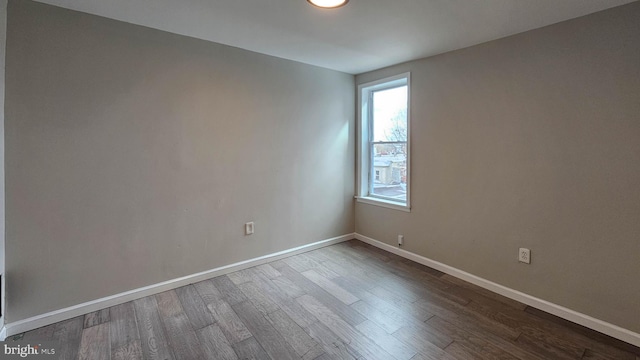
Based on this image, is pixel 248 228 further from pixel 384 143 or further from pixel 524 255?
pixel 524 255

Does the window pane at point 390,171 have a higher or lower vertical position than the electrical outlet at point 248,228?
higher

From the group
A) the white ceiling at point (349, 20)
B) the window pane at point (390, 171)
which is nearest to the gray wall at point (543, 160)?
the white ceiling at point (349, 20)

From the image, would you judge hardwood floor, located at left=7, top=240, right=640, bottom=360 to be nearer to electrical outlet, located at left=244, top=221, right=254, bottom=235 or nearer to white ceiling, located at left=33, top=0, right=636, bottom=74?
electrical outlet, located at left=244, top=221, right=254, bottom=235

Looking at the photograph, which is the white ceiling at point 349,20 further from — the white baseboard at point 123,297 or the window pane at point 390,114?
the white baseboard at point 123,297

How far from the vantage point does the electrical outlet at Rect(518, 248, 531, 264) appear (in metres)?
2.46

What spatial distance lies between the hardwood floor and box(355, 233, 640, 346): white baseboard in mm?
76

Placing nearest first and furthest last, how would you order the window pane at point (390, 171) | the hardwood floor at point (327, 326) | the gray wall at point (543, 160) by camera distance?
the hardwood floor at point (327, 326) → the gray wall at point (543, 160) → the window pane at point (390, 171)

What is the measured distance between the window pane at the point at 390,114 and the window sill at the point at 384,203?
2.64 feet

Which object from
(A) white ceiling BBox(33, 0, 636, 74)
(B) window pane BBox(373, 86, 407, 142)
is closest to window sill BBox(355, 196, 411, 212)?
(B) window pane BBox(373, 86, 407, 142)

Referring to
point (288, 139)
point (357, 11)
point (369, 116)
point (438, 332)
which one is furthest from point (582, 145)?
point (288, 139)

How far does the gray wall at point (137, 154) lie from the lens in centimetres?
207

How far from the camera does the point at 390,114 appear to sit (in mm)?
3740

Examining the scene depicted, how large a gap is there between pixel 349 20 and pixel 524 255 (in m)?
2.46

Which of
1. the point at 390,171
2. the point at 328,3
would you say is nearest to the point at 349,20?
the point at 328,3
